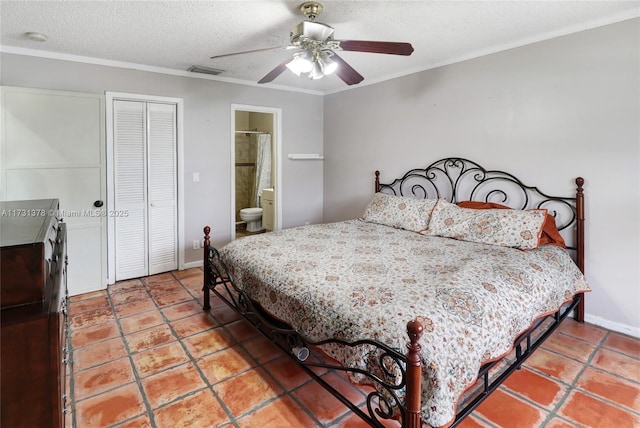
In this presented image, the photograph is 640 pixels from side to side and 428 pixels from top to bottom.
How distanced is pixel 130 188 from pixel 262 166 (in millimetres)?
2995

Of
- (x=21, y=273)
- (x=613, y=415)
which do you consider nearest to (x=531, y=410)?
(x=613, y=415)

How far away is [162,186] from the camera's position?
4.05 m

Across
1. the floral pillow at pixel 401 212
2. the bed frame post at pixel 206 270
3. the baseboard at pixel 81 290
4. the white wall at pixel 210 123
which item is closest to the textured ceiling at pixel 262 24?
the white wall at pixel 210 123

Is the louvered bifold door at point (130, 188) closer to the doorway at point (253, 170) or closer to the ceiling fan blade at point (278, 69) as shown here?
the ceiling fan blade at point (278, 69)

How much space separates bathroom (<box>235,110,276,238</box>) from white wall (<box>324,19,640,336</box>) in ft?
10.2

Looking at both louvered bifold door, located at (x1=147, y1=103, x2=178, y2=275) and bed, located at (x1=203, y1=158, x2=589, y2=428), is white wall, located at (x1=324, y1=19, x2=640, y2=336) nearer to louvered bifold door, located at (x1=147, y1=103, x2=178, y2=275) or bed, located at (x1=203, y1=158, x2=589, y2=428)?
bed, located at (x1=203, y1=158, x2=589, y2=428)

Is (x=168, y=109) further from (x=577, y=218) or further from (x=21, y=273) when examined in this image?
(x=577, y=218)

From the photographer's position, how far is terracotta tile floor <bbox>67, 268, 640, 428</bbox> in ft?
6.09

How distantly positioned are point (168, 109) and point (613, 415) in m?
4.49

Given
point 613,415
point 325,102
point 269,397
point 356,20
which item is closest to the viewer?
point 613,415

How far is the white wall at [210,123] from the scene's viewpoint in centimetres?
339

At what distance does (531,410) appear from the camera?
1.90 metres

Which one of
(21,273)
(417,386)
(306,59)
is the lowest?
(417,386)

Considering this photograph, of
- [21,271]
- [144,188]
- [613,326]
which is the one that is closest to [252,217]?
[144,188]
